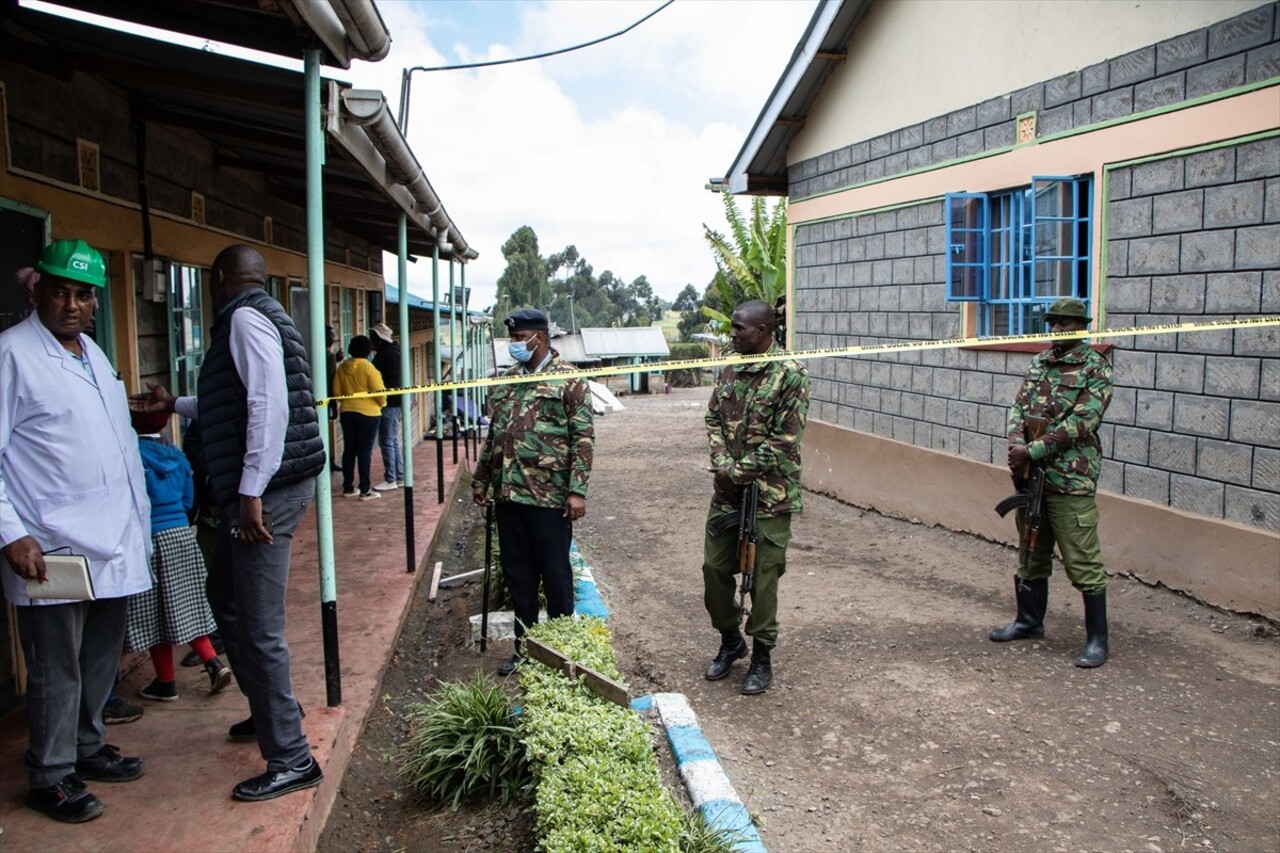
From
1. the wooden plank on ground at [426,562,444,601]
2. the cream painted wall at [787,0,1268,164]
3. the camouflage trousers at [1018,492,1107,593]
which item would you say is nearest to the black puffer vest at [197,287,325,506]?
the wooden plank on ground at [426,562,444,601]

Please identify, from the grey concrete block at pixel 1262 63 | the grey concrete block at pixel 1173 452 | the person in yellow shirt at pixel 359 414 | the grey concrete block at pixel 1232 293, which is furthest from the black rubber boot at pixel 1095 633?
the person in yellow shirt at pixel 359 414

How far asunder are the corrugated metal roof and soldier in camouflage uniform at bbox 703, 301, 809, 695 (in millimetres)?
35810

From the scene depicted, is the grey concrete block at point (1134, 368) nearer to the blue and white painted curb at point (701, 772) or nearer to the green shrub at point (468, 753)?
the blue and white painted curb at point (701, 772)

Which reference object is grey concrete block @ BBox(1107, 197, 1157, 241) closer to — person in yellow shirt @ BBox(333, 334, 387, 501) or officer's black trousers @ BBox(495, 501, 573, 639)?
officer's black trousers @ BBox(495, 501, 573, 639)

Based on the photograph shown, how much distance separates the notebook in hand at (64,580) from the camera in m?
2.99

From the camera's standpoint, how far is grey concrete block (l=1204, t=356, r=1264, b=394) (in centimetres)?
604

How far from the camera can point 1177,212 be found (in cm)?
662

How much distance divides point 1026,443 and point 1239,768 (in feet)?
6.25

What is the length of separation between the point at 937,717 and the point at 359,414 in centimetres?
616

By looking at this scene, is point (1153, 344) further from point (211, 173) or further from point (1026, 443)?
point (211, 173)

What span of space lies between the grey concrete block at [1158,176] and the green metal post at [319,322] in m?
5.51

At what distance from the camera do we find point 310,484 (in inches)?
139

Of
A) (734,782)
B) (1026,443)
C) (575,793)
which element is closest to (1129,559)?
(1026,443)

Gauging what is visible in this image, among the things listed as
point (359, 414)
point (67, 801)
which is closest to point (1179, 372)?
point (67, 801)
